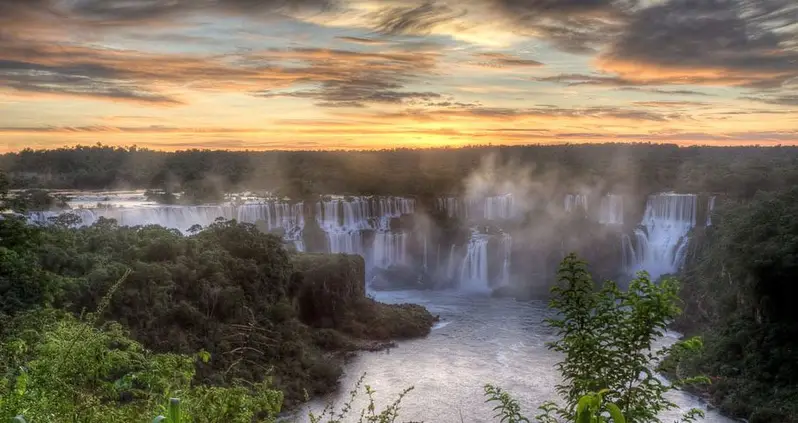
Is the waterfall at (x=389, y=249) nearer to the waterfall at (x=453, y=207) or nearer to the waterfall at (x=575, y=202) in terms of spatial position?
the waterfall at (x=453, y=207)

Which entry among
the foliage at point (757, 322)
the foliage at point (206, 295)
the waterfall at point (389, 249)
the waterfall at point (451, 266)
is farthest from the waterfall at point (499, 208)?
the foliage at point (757, 322)

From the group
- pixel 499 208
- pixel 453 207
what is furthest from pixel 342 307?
pixel 499 208

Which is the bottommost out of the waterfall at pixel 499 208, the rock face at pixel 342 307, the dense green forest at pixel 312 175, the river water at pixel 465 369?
the river water at pixel 465 369

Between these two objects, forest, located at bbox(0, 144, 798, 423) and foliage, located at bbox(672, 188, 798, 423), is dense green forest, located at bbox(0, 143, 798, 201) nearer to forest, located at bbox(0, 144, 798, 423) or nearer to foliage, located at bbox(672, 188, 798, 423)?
forest, located at bbox(0, 144, 798, 423)

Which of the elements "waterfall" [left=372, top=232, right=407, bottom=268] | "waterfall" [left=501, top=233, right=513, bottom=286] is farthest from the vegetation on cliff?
"waterfall" [left=501, top=233, right=513, bottom=286]

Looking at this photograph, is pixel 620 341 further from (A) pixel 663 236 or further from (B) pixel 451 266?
(A) pixel 663 236

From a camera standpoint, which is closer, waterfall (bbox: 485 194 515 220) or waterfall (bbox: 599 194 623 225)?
A: waterfall (bbox: 599 194 623 225)

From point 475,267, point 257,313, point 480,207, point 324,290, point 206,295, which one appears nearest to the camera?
point 206,295
